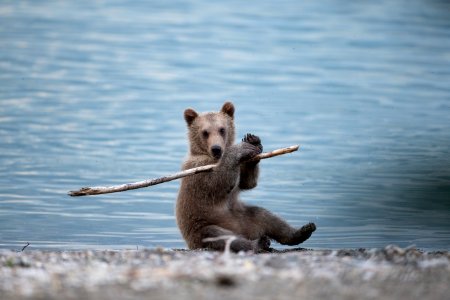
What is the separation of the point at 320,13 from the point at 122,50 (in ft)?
26.9

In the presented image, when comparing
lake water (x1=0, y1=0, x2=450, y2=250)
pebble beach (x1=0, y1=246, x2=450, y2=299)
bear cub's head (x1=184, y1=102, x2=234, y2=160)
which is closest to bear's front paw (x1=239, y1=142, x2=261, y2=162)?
bear cub's head (x1=184, y1=102, x2=234, y2=160)

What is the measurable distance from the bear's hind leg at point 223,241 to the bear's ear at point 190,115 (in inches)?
46.9

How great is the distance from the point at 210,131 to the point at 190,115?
1.39ft

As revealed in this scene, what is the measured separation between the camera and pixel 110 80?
21422 mm

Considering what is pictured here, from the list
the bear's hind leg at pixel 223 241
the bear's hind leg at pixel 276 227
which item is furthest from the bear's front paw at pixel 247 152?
the bear's hind leg at pixel 223 241

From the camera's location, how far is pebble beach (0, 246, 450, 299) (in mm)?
5453

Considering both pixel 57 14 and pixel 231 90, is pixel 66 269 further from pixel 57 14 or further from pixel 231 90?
pixel 57 14

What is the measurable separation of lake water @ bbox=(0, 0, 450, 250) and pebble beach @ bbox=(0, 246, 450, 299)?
16.2 inches

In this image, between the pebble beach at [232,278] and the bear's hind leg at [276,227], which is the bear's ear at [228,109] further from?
the pebble beach at [232,278]

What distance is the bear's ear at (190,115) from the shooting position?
9.59m

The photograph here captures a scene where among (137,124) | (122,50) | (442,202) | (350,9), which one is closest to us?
(442,202)

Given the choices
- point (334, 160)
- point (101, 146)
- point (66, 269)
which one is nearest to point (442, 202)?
point (66, 269)

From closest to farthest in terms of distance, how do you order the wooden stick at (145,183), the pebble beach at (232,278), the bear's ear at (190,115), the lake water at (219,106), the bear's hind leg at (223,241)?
the pebble beach at (232,278) → the wooden stick at (145,183) → the bear's hind leg at (223,241) → the bear's ear at (190,115) → the lake water at (219,106)

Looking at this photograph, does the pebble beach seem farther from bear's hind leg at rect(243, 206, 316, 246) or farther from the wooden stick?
bear's hind leg at rect(243, 206, 316, 246)
